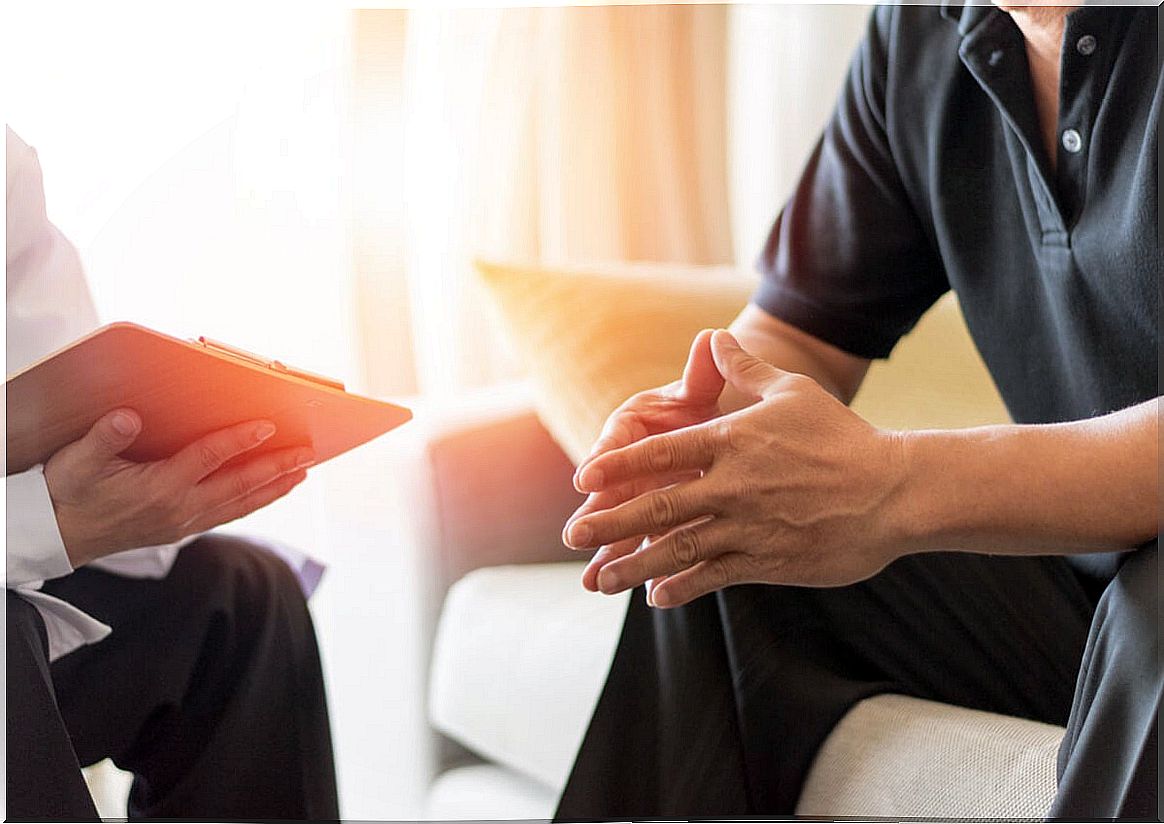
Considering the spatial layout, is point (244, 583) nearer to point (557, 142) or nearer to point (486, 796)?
point (486, 796)

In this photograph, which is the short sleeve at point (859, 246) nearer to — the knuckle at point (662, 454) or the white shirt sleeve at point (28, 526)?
the knuckle at point (662, 454)

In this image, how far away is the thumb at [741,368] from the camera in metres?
0.66

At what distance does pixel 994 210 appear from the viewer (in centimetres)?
83

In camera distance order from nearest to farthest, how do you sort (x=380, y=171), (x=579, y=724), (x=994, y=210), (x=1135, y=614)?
1. (x=1135, y=614)
2. (x=994, y=210)
3. (x=579, y=724)
4. (x=380, y=171)

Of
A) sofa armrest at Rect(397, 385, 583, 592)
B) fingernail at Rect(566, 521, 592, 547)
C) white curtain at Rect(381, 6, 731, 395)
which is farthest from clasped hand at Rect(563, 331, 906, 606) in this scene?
white curtain at Rect(381, 6, 731, 395)

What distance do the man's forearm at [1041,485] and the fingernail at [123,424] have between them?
1.33 feet

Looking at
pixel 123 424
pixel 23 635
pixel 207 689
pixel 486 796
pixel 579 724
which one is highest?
pixel 123 424

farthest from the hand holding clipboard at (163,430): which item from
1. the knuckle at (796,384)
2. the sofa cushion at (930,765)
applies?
the sofa cushion at (930,765)

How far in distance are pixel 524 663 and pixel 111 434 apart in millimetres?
523

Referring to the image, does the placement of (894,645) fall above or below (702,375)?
below

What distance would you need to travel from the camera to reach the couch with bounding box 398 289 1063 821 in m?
1.06

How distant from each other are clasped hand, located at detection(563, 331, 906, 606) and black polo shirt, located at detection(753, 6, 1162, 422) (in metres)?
0.21

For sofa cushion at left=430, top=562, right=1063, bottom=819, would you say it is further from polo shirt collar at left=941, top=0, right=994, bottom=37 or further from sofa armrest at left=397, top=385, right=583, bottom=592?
polo shirt collar at left=941, top=0, right=994, bottom=37

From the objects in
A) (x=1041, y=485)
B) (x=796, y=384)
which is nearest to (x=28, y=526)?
(x=796, y=384)
